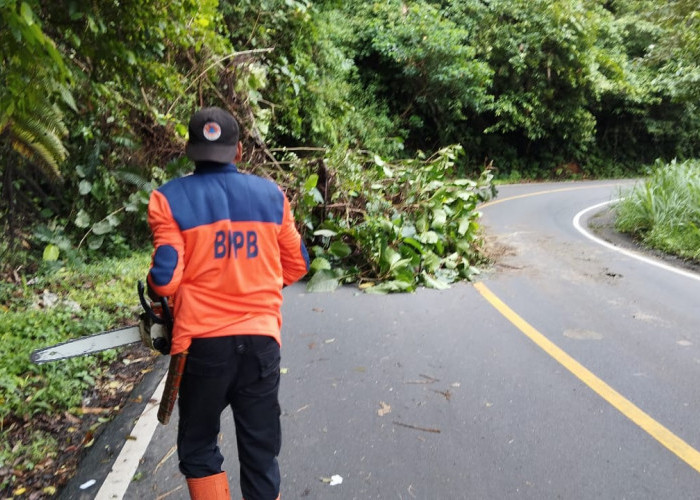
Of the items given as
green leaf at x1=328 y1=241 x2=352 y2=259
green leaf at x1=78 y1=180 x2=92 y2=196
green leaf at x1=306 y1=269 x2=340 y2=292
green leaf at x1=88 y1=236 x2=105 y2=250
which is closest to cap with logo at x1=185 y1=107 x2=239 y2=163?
green leaf at x1=306 y1=269 x2=340 y2=292

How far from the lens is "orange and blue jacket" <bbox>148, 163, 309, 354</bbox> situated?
2420 mm

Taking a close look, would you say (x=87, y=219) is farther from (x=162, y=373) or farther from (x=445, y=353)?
(x=445, y=353)

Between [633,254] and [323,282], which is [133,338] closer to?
[323,282]

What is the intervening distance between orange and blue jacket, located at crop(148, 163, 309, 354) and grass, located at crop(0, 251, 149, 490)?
1985mm

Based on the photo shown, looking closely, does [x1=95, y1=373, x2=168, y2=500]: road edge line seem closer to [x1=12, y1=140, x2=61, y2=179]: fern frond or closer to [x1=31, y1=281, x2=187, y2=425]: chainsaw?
[x1=31, y1=281, x2=187, y2=425]: chainsaw

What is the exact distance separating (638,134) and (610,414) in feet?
109

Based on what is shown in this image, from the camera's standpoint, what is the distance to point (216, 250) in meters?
2.50

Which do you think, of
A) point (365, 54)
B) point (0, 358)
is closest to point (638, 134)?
point (365, 54)

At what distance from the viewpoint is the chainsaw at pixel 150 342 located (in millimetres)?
2602

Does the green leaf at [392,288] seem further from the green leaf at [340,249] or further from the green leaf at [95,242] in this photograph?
the green leaf at [95,242]

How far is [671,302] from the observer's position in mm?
7258

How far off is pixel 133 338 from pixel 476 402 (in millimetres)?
2670

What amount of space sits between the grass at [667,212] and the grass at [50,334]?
9.13 m

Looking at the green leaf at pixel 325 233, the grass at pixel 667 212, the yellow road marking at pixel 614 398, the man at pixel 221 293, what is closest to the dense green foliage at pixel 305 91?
the green leaf at pixel 325 233
